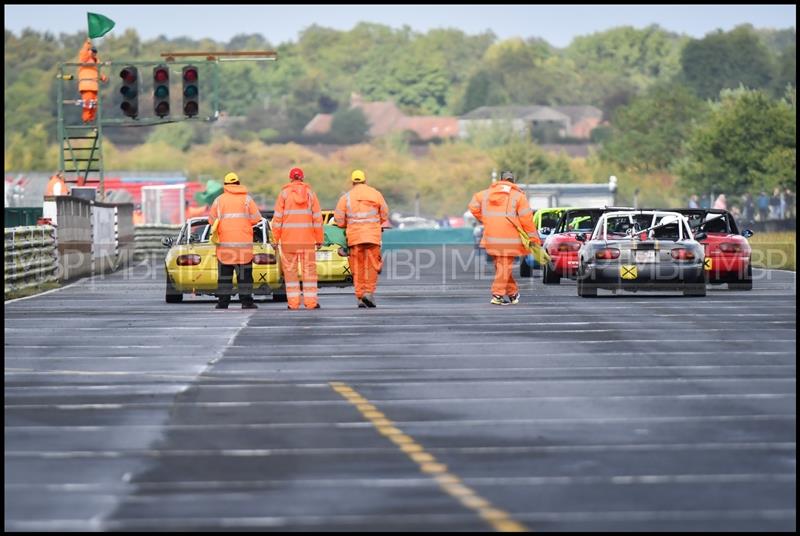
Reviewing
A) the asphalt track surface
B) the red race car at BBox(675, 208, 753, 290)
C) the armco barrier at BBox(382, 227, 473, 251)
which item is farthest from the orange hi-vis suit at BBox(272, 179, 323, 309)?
the armco barrier at BBox(382, 227, 473, 251)

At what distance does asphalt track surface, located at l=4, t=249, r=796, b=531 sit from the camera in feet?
32.4

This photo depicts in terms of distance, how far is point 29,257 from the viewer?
110 ft

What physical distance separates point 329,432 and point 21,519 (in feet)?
11.4

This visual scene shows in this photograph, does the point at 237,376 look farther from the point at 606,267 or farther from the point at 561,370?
the point at 606,267

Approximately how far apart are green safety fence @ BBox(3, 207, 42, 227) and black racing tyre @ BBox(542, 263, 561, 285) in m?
14.3

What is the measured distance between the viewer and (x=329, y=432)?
12.8 metres

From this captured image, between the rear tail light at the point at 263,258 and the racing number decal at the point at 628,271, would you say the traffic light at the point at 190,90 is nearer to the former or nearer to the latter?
A: the rear tail light at the point at 263,258

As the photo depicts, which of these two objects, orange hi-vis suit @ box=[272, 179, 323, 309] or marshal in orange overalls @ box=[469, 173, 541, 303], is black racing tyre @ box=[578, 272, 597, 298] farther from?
orange hi-vis suit @ box=[272, 179, 323, 309]

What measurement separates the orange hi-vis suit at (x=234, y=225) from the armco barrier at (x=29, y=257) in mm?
5257

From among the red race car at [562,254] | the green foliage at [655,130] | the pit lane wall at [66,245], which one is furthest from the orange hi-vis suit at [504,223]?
the green foliage at [655,130]

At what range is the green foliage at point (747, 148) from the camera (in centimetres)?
8750

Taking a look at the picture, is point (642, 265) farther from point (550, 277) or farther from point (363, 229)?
point (550, 277)

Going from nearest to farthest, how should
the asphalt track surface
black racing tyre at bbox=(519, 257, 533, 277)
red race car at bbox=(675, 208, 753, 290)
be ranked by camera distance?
the asphalt track surface
red race car at bbox=(675, 208, 753, 290)
black racing tyre at bbox=(519, 257, 533, 277)

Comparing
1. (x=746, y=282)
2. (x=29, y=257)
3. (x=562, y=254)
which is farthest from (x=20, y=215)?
(x=746, y=282)
